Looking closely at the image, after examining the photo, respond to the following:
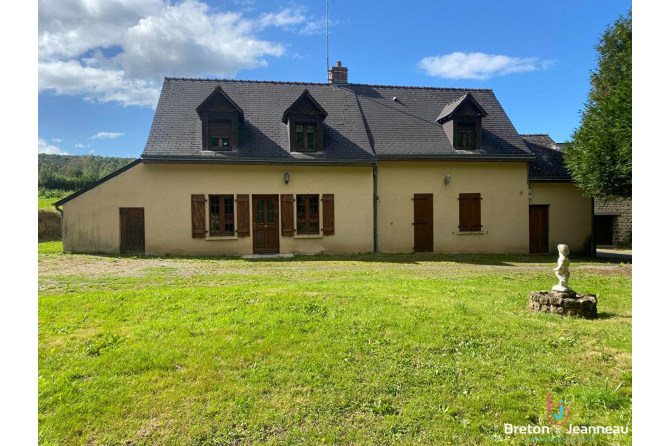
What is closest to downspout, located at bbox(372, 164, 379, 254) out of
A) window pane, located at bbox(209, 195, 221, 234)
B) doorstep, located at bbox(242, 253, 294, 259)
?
doorstep, located at bbox(242, 253, 294, 259)

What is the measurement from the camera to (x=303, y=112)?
1416 cm

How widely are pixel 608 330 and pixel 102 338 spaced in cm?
618

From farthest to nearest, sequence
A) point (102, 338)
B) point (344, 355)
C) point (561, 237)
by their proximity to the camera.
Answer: point (561, 237), point (102, 338), point (344, 355)

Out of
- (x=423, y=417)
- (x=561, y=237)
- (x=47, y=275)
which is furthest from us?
(x=561, y=237)

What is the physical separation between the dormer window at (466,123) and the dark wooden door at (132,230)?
1223 centimetres

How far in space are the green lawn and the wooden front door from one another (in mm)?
6949

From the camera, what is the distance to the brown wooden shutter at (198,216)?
13358mm

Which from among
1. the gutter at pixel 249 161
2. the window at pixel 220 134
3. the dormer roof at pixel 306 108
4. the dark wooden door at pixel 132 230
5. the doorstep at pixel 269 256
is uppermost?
the dormer roof at pixel 306 108

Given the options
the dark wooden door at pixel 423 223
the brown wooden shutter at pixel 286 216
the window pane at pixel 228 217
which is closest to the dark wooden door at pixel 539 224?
the dark wooden door at pixel 423 223

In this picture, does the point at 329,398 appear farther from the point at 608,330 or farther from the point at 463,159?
the point at 463,159

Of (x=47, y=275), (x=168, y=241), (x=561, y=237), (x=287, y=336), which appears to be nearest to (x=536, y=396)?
(x=287, y=336)

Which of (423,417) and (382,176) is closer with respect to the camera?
(423,417)

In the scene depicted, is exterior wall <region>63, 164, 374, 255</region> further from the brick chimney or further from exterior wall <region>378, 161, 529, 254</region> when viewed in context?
the brick chimney

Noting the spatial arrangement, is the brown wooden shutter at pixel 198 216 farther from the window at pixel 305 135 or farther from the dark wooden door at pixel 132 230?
the window at pixel 305 135
